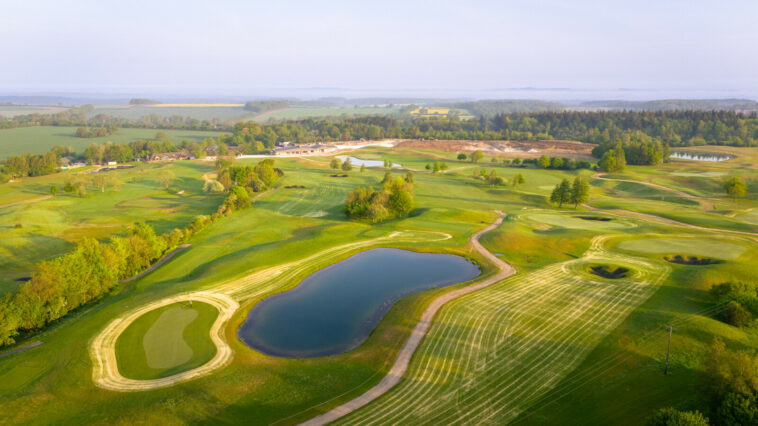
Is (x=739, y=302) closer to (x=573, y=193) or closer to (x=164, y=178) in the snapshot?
(x=573, y=193)

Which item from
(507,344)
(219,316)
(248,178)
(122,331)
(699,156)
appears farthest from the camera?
(699,156)

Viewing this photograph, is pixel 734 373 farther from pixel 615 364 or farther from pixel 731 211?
pixel 731 211

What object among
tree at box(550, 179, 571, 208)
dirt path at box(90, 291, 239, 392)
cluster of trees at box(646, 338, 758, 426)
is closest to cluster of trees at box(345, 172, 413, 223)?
tree at box(550, 179, 571, 208)

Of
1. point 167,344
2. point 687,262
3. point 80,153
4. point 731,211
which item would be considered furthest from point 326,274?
point 80,153

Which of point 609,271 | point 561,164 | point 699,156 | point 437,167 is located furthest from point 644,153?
point 609,271

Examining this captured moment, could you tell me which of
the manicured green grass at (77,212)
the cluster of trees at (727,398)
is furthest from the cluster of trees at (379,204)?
the cluster of trees at (727,398)

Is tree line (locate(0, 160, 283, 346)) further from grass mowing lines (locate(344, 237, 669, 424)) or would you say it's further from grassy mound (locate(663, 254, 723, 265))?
grassy mound (locate(663, 254, 723, 265))
